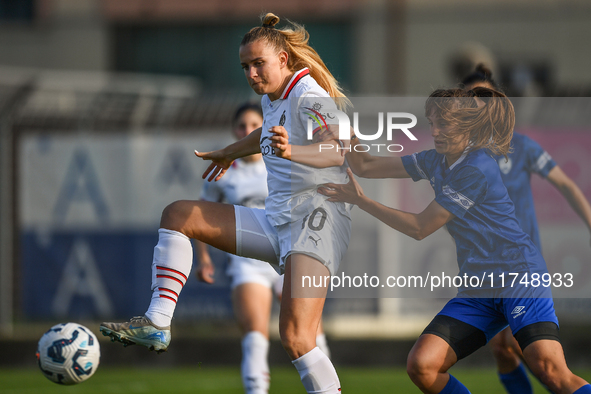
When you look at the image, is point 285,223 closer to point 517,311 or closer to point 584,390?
point 517,311

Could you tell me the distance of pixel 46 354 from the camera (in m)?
4.73

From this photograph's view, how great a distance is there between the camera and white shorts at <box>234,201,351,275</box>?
421 cm

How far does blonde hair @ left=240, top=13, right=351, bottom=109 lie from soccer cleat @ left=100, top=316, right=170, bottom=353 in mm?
1500

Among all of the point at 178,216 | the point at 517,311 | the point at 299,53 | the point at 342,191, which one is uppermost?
the point at 299,53

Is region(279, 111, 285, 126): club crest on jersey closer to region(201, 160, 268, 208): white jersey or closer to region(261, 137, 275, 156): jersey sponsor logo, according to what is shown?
region(261, 137, 275, 156): jersey sponsor logo

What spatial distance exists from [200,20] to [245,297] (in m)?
14.0

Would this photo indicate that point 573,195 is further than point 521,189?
No

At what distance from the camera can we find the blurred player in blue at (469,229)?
4.17m

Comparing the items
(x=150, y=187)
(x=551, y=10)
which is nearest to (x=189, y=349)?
(x=150, y=187)

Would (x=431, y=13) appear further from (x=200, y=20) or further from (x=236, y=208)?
(x=236, y=208)

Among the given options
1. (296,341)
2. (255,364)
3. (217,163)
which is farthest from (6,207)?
(296,341)

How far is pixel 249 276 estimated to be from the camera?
6.09 meters

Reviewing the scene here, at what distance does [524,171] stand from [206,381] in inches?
182

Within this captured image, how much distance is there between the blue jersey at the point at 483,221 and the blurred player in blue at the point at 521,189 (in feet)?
1.91
